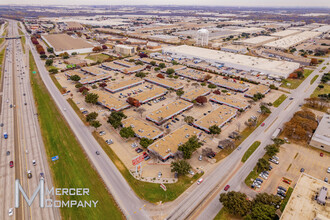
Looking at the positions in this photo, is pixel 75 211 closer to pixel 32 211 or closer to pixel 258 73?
pixel 32 211

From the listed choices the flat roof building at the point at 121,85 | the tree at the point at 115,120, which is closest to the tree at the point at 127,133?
the tree at the point at 115,120

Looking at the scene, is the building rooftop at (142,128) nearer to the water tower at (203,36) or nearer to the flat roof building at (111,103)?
the flat roof building at (111,103)

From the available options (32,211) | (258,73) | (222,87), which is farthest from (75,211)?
(258,73)

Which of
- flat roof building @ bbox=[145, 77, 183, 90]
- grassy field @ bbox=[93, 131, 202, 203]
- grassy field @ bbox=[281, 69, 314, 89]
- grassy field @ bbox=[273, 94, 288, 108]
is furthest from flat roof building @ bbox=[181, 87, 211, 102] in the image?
grassy field @ bbox=[281, 69, 314, 89]

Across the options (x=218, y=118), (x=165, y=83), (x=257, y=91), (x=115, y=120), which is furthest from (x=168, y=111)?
(x=257, y=91)

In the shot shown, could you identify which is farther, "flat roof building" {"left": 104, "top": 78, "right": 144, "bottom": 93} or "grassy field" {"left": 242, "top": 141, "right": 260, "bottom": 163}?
"flat roof building" {"left": 104, "top": 78, "right": 144, "bottom": 93}

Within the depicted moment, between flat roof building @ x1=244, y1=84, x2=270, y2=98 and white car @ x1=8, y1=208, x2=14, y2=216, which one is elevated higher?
flat roof building @ x1=244, y1=84, x2=270, y2=98

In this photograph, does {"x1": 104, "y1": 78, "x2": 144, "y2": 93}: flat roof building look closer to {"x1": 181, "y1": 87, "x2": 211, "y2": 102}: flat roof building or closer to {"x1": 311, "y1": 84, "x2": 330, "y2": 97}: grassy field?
{"x1": 181, "y1": 87, "x2": 211, "y2": 102}: flat roof building
